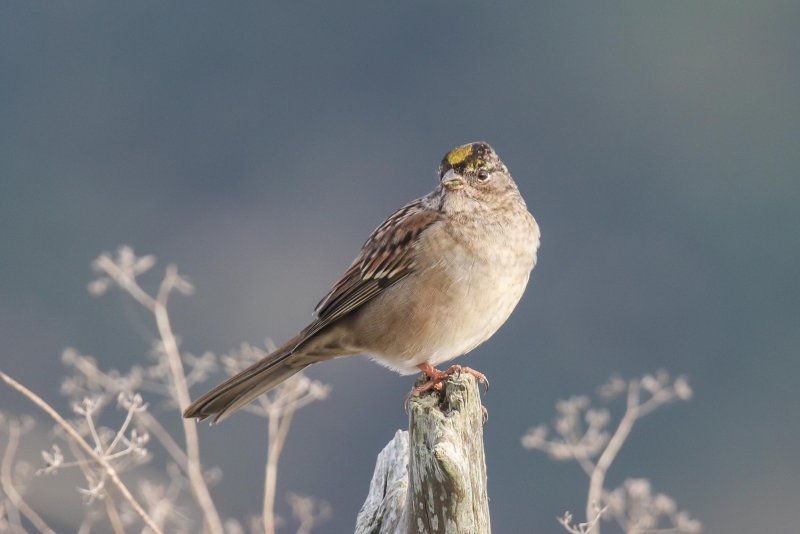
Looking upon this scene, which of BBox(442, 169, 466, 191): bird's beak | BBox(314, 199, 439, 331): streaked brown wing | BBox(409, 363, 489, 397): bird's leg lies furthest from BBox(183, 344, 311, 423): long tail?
BBox(442, 169, 466, 191): bird's beak

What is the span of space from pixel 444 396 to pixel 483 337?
2.68 ft

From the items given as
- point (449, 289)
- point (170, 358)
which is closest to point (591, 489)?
point (449, 289)

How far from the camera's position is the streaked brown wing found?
536 cm

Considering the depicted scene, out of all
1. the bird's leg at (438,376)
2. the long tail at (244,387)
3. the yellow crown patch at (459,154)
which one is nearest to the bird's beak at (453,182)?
the yellow crown patch at (459,154)

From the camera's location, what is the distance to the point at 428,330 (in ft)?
16.9

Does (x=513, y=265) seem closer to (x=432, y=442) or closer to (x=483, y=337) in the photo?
(x=483, y=337)

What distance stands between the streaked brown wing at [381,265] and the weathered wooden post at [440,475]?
97 cm

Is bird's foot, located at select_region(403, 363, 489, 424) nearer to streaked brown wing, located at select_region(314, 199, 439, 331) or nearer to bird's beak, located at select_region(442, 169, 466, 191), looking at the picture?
streaked brown wing, located at select_region(314, 199, 439, 331)

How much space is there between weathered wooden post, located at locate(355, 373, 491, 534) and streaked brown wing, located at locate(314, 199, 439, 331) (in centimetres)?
97

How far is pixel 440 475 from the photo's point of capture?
3.90m

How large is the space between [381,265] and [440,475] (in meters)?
1.76

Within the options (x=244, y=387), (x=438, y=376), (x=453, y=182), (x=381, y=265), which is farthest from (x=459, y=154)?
(x=244, y=387)

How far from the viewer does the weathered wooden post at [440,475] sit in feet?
12.9

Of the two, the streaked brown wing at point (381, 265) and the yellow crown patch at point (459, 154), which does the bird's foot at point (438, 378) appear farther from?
the yellow crown patch at point (459, 154)
